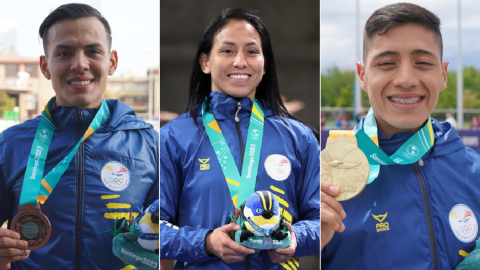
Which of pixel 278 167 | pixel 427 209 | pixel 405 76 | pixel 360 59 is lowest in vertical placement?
pixel 427 209

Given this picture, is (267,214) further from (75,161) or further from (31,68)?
(31,68)

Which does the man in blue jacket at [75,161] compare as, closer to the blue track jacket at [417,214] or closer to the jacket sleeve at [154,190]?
the jacket sleeve at [154,190]

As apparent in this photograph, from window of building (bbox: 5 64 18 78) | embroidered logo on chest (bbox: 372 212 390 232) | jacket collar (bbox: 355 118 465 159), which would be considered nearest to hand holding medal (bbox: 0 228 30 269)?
window of building (bbox: 5 64 18 78)

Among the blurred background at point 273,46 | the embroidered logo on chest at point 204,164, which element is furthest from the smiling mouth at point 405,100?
the embroidered logo on chest at point 204,164

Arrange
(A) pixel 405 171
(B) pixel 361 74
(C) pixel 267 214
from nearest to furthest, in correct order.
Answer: (C) pixel 267 214, (A) pixel 405 171, (B) pixel 361 74

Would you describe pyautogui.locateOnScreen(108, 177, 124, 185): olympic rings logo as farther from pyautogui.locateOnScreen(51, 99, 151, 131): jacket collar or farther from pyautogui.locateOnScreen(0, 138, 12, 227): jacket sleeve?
pyautogui.locateOnScreen(0, 138, 12, 227): jacket sleeve

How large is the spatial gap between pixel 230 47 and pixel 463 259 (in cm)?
160

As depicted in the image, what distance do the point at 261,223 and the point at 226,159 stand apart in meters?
0.37

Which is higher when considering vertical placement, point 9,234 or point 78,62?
point 78,62

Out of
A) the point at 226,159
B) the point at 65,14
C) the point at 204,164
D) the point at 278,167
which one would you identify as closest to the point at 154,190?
the point at 204,164

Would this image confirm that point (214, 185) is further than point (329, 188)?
No

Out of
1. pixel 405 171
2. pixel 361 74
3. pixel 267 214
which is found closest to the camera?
pixel 267 214

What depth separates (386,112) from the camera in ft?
8.73

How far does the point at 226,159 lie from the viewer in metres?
2.57
